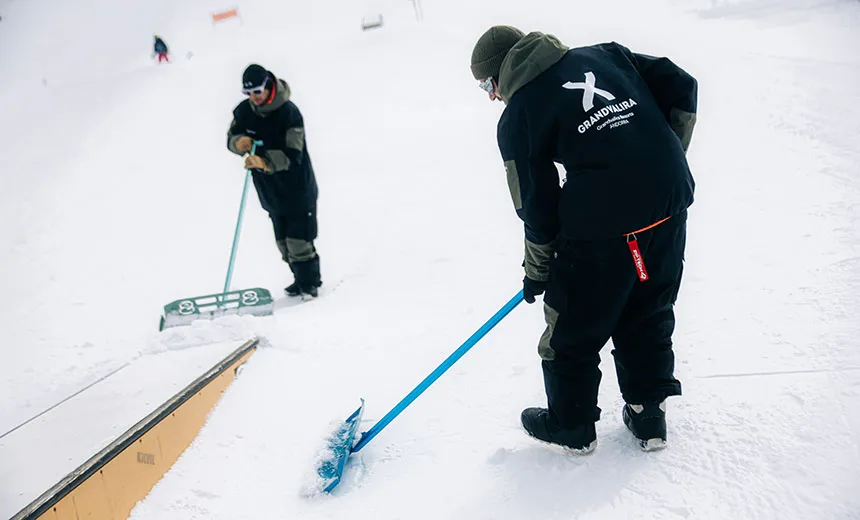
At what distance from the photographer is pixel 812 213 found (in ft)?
13.0

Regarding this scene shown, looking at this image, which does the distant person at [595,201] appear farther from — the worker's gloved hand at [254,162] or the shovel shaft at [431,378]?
the worker's gloved hand at [254,162]

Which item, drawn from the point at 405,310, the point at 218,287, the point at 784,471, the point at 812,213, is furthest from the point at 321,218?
the point at 784,471

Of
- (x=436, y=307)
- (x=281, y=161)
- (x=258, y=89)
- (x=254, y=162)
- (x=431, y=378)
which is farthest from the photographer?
(x=281, y=161)

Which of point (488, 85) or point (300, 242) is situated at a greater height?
point (488, 85)

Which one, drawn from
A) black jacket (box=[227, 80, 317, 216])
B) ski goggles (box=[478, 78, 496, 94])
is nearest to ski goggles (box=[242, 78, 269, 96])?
black jacket (box=[227, 80, 317, 216])

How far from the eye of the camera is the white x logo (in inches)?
67.1

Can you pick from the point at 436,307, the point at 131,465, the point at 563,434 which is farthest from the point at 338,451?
the point at 436,307

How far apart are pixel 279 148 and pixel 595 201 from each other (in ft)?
10.6

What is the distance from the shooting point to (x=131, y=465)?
214 cm

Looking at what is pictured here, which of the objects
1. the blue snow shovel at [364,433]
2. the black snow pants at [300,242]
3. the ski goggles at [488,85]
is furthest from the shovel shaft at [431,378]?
the black snow pants at [300,242]

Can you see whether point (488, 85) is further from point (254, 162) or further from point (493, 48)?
point (254, 162)

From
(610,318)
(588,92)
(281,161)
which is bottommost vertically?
(610,318)

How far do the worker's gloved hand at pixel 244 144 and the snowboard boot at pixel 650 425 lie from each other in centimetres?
341

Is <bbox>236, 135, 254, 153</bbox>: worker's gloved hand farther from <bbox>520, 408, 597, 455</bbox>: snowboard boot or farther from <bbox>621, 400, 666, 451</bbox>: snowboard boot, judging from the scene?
<bbox>621, 400, 666, 451</bbox>: snowboard boot
